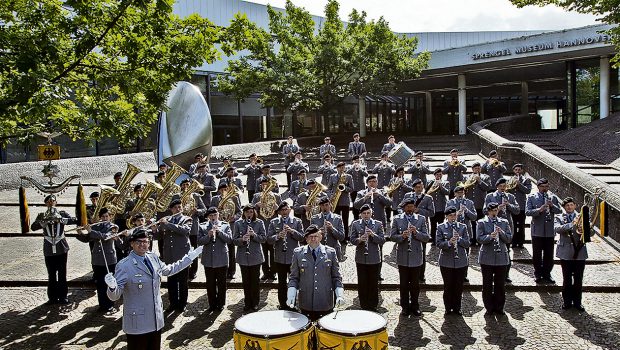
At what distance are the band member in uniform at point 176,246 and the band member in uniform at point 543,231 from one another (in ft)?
21.4

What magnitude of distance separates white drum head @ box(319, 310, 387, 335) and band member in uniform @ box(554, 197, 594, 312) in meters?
4.67

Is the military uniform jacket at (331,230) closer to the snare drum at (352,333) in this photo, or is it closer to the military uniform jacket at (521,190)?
the snare drum at (352,333)

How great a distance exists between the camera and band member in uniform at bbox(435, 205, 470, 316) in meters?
9.33

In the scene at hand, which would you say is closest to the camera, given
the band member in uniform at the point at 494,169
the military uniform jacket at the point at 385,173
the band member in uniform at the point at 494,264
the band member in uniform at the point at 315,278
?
the band member in uniform at the point at 315,278

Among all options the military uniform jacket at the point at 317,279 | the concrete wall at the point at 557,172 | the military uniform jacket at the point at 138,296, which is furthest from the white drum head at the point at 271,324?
the concrete wall at the point at 557,172

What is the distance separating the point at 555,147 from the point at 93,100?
23262 millimetres

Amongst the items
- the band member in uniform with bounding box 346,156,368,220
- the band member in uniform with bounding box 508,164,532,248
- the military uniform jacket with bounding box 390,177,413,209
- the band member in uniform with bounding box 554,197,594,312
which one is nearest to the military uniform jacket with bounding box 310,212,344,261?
the band member in uniform with bounding box 554,197,594,312

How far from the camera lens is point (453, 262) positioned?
9.44 m

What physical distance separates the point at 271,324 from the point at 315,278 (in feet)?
4.96

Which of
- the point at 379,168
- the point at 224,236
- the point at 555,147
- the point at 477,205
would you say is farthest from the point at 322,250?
the point at 555,147

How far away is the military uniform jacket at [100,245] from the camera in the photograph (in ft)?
32.8

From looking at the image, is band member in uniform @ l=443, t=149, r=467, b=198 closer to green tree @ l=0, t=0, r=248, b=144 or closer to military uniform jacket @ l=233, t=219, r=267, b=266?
military uniform jacket @ l=233, t=219, r=267, b=266

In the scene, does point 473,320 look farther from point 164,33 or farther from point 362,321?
point 164,33

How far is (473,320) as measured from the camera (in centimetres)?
905
